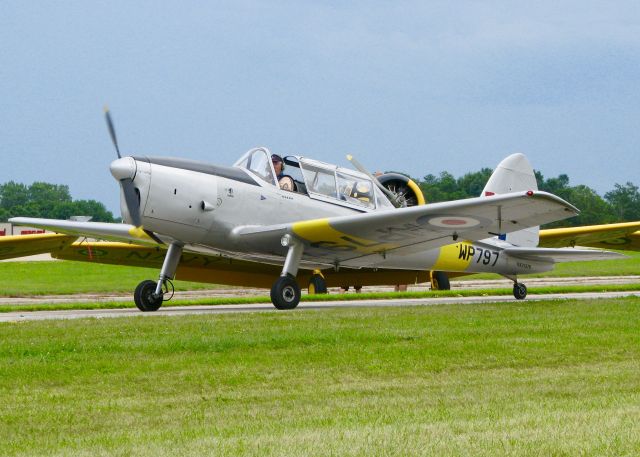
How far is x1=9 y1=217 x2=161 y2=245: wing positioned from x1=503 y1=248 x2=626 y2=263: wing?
7989mm

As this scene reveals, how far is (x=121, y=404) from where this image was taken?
6980 millimetres

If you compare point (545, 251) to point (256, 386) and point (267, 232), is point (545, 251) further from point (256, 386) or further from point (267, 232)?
point (256, 386)

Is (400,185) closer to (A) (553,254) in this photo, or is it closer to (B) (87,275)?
(A) (553,254)

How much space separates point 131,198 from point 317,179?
3618 mm

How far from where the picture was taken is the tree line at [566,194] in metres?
97.5

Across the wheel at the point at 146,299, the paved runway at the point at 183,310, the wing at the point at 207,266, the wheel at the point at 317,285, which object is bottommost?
the paved runway at the point at 183,310

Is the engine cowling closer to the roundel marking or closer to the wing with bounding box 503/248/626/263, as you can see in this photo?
the wing with bounding box 503/248/626/263

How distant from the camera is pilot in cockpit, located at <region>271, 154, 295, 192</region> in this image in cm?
1742

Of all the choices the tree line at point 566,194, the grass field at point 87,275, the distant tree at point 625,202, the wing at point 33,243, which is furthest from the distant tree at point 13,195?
the wing at point 33,243

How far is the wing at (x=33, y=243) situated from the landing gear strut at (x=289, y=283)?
24.7 feet

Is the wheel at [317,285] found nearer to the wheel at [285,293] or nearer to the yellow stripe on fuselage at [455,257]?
the yellow stripe on fuselage at [455,257]

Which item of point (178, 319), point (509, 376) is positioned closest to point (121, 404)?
point (509, 376)

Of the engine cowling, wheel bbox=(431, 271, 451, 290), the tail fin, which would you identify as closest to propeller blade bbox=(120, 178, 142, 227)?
the tail fin

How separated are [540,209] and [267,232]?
4619 mm
